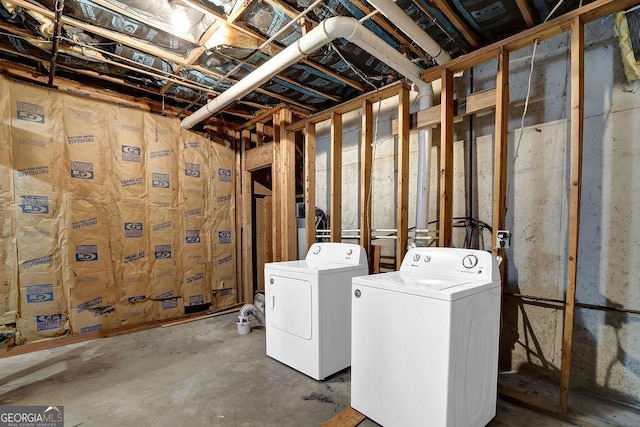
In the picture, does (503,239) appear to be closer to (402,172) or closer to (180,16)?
(402,172)

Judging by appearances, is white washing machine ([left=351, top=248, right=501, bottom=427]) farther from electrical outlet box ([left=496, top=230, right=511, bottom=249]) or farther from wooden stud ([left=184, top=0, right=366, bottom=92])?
wooden stud ([left=184, top=0, right=366, bottom=92])

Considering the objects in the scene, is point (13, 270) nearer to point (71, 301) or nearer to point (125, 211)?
point (71, 301)

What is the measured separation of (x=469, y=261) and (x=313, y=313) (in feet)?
3.63

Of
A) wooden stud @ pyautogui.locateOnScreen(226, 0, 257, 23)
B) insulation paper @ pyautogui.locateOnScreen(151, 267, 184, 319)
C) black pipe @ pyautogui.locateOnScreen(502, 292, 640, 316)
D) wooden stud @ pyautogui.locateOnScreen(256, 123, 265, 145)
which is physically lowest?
insulation paper @ pyautogui.locateOnScreen(151, 267, 184, 319)

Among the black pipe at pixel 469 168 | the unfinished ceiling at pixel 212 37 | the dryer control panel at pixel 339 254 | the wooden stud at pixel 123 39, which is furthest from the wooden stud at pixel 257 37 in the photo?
the dryer control panel at pixel 339 254

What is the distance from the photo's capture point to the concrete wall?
1.79 meters

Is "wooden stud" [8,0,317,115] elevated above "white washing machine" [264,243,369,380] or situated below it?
above

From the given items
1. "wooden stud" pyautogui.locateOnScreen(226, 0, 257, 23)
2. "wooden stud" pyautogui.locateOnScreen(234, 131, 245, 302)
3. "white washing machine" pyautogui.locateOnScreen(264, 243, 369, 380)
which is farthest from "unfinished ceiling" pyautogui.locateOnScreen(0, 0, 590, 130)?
"white washing machine" pyautogui.locateOnScreen(264, 243, 369, 380)

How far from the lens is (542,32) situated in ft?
5.90

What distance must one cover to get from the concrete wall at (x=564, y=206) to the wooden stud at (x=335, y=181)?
110cm

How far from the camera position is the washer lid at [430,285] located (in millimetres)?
1360

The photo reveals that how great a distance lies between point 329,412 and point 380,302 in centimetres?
82

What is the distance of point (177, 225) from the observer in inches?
141

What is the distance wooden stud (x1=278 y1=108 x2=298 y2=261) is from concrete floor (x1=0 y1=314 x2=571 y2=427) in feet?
3.58
